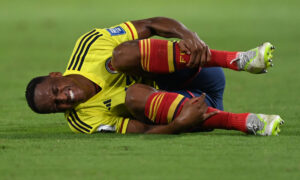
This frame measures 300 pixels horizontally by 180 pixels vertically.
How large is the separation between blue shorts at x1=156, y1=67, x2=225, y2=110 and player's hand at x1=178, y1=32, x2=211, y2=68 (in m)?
0.42

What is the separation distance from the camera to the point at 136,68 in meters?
5.18

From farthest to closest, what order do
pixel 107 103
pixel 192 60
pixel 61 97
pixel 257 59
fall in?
pixel 107 103 → pixel 61 97 → pixel 192 60 → pixel 257 59

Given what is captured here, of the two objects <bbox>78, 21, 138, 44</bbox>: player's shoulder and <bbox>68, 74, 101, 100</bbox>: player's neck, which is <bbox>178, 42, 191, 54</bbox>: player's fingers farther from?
<bbox>68, 74, 101, 100</bbox>: player's neck

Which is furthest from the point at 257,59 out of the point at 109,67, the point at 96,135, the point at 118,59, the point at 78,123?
the point at 78,123

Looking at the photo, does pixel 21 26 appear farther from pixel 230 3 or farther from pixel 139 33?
pixel 139 33

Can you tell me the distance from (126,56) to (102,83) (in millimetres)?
491

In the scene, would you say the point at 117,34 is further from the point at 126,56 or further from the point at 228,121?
the point at 228,121

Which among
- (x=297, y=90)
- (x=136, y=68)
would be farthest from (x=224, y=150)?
(x=297, y=90)

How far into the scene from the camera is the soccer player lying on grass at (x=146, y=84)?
5074 mm

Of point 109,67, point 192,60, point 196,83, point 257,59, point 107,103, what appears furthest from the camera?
point 196,83

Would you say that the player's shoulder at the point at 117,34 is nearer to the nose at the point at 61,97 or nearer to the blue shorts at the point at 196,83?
the blue shorts at the point at 196,83

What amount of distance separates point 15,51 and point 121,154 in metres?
8.95

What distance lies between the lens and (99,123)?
5426mm

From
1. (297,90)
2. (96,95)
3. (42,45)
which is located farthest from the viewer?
(42,45)
